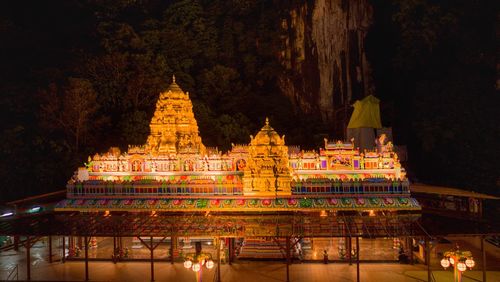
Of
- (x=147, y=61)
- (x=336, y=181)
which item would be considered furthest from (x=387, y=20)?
(x=336, y=181)

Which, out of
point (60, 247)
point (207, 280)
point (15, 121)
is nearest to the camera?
point (207, 280)

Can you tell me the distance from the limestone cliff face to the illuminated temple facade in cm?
1452

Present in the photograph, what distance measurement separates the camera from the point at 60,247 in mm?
23047

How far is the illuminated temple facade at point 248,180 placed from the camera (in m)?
20.8

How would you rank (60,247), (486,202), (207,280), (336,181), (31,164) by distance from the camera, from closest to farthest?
(207,280), (336,181), (60,247), (486,202), (31,164)

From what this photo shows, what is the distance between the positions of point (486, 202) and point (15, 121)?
121 ft

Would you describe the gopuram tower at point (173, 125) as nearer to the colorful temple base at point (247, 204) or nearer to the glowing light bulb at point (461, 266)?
the colorful temple base at point (247, 204)

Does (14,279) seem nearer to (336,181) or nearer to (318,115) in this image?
(336,181)

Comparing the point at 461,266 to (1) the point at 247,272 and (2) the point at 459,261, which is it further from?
(1) the point at 247,272

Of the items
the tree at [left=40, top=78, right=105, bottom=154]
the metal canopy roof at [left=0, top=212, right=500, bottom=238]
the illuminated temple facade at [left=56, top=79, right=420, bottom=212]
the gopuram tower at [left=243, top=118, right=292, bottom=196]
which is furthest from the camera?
the tree at [left=40, top=78, right=105, bottom=154]

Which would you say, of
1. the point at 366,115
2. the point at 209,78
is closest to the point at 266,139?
the point at 366,115

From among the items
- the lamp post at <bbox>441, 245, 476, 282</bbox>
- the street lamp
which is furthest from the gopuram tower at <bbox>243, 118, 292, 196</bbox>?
the lamp post at <bbox>441, 245, 476, 282</bbox>

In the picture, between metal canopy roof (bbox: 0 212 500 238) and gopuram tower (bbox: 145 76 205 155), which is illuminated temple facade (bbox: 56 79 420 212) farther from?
gopuram tower (bbox: 145 76 205 155)

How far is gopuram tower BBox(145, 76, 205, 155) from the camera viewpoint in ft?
83.6
